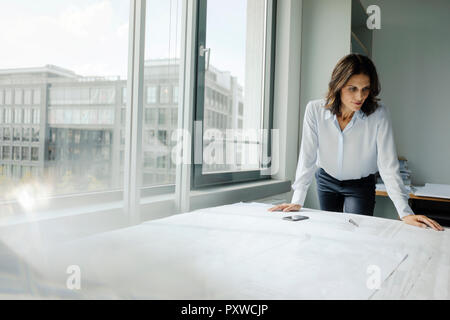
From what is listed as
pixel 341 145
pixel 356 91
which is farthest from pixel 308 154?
pixel 356 91

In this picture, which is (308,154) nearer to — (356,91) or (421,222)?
(356,91)

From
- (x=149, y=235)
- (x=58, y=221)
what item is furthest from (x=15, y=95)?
(x=149, y=235)

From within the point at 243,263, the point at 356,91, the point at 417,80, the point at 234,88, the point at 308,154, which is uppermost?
the point at 417,80

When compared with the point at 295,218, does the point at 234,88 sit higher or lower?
higher

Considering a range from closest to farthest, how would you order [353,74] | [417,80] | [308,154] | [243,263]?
[243,263]
[353,74]
[308,154]
[417,80]

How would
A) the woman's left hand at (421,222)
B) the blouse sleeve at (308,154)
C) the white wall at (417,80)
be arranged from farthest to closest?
the white wall at (417,80) → the blouse sleeve at (308,154) → the woman's left hand at (421,222)

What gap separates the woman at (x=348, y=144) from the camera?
1.56 metres

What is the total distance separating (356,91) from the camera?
5.18ft

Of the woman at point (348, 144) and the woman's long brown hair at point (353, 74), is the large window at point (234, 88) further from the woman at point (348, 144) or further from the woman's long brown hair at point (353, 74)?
the woman's long brown hair at point (353, 74)

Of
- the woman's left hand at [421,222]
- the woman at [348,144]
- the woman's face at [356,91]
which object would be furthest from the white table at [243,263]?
the woman's face at [356,91]

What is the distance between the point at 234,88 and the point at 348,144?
888 millimetres

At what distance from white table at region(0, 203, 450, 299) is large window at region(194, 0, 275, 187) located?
884 millimetres

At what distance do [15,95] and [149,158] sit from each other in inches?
25.4
